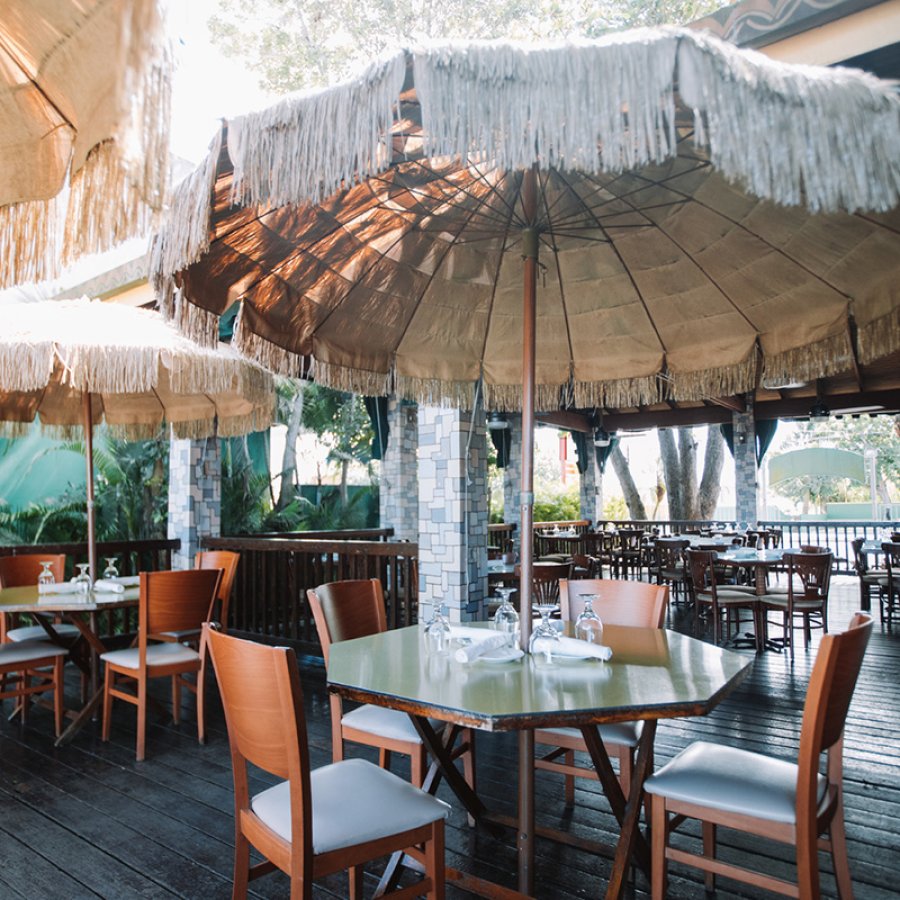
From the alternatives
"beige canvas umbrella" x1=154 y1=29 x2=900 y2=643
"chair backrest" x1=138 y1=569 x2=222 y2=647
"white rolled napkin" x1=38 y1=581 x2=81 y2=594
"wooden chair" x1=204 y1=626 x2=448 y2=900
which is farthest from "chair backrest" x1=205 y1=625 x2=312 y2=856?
"white rolled napkin" x1=38 y1=581 x2=81 y2=594

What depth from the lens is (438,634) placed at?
2.46m

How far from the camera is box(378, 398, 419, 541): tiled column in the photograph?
980cm

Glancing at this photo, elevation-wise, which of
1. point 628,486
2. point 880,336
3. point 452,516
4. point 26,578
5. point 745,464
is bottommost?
point 26,578

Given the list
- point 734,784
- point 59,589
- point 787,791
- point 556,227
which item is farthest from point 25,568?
point 787,791

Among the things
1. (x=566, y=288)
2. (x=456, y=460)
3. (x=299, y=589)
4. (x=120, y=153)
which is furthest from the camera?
(x=299, y=589)

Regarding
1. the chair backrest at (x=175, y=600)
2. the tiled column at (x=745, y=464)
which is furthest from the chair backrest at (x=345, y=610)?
the tiled column at (x=745, y=464)

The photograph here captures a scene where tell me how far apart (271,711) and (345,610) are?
4.20 ft

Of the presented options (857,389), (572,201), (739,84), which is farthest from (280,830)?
(857,389)

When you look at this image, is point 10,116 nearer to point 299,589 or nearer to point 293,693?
point 293,693

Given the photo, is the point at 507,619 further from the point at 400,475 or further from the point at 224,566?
the point at 400,475

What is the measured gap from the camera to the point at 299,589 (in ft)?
20.2

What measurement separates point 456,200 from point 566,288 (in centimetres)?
76

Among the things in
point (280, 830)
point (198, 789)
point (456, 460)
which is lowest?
point (198, 789)

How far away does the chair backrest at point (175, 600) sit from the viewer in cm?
391
